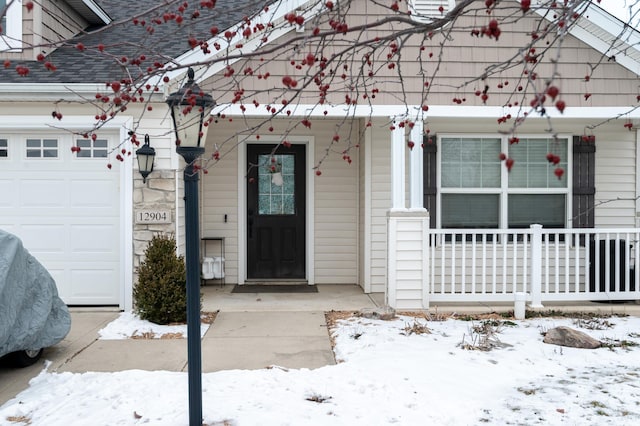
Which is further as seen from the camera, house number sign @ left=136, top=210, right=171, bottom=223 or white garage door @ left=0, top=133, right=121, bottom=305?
white garage door @ left=0, top=133, right=121, bottom=305

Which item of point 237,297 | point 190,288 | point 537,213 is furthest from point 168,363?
point 537,213

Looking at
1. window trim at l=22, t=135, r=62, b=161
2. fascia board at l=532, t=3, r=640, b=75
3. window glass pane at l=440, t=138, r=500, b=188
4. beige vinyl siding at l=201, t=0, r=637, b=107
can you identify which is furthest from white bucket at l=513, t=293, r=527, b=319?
window trim at l=22, t=135, r=62, b=161

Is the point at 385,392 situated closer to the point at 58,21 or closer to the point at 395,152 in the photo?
the point at 395,152

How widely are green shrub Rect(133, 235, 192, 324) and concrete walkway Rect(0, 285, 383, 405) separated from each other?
0.45 metres

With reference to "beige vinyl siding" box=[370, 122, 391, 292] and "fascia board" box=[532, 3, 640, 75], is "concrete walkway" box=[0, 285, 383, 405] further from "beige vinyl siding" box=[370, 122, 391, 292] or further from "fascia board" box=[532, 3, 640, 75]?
"fascia board" box=[532, 3, 640, 75]

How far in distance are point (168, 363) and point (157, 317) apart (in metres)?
1.24

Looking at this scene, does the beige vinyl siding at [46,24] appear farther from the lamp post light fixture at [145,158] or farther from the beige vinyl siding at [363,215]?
the beige vinyl siding at [363,215]

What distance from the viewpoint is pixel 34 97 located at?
6055 mm

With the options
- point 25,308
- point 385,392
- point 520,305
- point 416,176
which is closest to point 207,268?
point 416,176

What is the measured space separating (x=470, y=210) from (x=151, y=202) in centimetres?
407

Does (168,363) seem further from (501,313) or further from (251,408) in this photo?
(501,313)

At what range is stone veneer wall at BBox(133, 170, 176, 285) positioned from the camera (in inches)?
246

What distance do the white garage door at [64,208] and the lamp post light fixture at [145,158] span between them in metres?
0.45

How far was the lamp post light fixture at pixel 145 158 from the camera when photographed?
604cm
